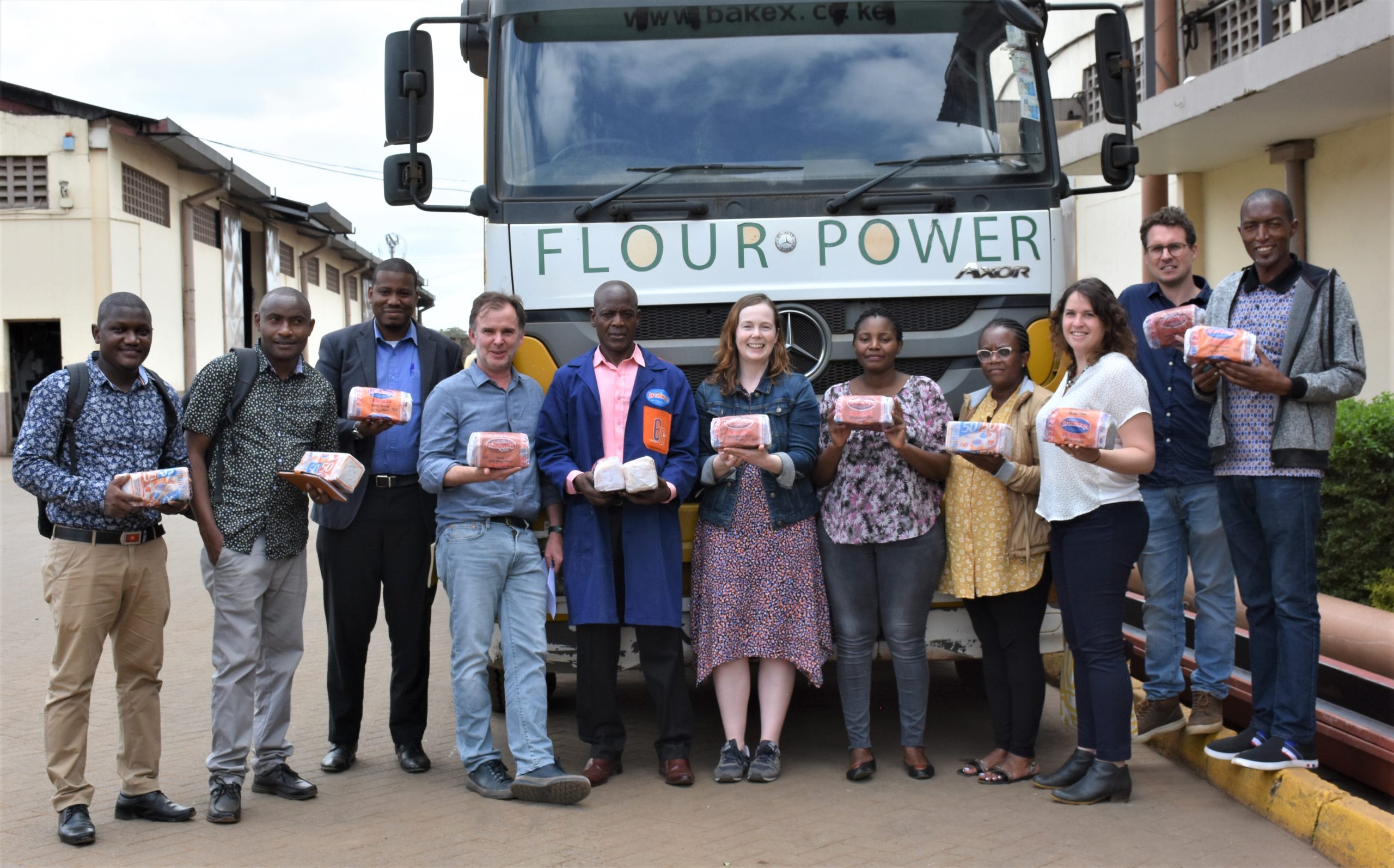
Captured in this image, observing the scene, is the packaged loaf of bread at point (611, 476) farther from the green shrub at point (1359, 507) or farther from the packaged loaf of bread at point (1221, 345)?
the green shrub at point (1359, 507)

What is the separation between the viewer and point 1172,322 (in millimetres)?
5027

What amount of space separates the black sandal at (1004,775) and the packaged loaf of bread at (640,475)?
1840 millimetres

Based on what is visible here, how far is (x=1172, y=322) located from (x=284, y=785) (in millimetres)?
3989

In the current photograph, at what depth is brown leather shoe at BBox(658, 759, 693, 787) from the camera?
5.29m

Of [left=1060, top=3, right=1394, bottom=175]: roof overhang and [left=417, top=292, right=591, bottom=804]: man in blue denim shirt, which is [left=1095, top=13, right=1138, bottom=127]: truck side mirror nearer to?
[left=417, top=292, right=591, bottom=804]: man in blue denim shirt

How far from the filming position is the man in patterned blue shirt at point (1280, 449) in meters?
4.55

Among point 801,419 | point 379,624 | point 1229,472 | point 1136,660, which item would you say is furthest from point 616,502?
point 379,624

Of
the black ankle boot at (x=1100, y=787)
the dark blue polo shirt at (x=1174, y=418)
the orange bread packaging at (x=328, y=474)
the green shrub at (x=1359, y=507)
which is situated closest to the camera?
the orange bread packaging at (x=328, y=474)

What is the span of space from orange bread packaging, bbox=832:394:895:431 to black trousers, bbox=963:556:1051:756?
2.98 feet

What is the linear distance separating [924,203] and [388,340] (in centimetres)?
243

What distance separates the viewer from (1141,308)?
5418 millimetres

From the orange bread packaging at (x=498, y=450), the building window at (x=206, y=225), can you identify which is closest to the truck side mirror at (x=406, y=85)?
the orange bread packaging at (x=498, y=450)

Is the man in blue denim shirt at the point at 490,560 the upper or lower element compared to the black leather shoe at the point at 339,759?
upper

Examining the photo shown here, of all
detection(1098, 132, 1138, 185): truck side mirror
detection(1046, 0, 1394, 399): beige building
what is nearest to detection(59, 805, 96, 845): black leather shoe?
detection(1098, 132, 1138, 185): truck side mirror
